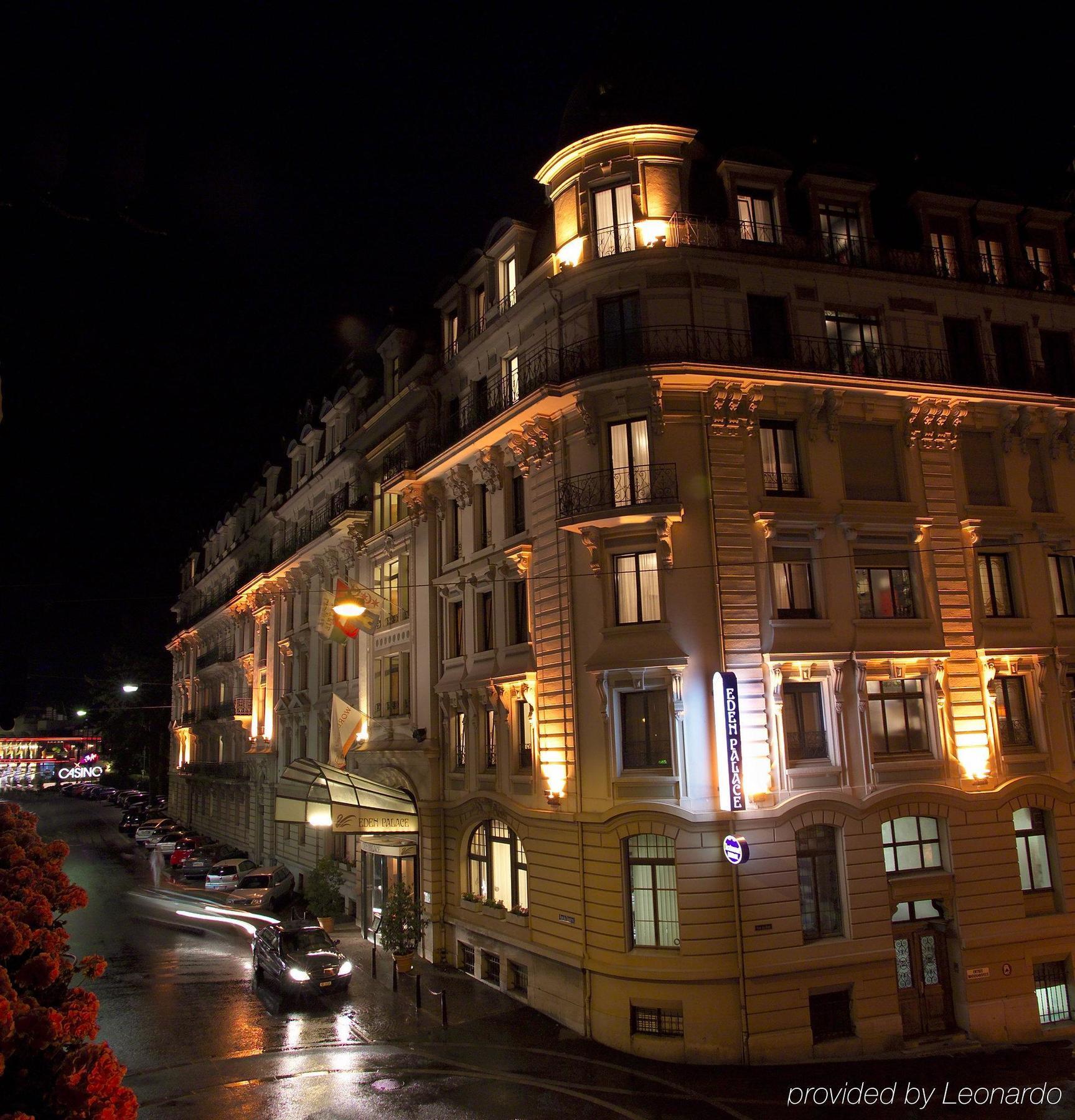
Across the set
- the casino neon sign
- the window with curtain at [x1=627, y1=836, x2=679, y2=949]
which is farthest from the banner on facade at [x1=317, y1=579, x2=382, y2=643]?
the casino neon sign

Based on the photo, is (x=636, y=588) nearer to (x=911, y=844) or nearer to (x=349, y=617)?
(x=911, y=844)

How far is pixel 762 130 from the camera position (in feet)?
83.7

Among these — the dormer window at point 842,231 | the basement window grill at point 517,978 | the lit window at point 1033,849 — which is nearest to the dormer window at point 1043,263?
the dormer window at point 842,231

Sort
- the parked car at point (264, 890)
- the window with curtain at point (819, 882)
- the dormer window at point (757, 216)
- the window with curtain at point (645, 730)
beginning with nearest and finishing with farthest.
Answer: the window with curtain at point (819, 882)
the window with curtain at point (645, 730)
the dormer window at point (757, 216)
the parked car at point (264, 890)

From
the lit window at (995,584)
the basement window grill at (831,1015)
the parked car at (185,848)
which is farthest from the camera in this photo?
the parked car at (185,848)

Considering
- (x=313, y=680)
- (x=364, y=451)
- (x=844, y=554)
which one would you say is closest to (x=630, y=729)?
(x=844, y=554)

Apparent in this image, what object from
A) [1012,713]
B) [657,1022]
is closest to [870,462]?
[1012,713]

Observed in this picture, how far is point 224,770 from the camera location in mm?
56031

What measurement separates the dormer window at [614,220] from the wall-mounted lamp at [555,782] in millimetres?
13597

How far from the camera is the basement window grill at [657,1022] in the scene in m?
19.8

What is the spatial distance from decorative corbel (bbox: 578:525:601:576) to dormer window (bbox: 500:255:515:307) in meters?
8.28

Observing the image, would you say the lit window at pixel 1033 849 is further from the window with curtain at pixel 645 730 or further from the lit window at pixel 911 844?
the window with curtain at pixel 645 730

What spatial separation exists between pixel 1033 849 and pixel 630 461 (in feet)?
49.2

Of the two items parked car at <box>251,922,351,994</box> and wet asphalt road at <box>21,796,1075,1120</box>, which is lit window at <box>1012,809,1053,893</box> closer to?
wet asphalt road at <box>21,796,1075,1120</box>
